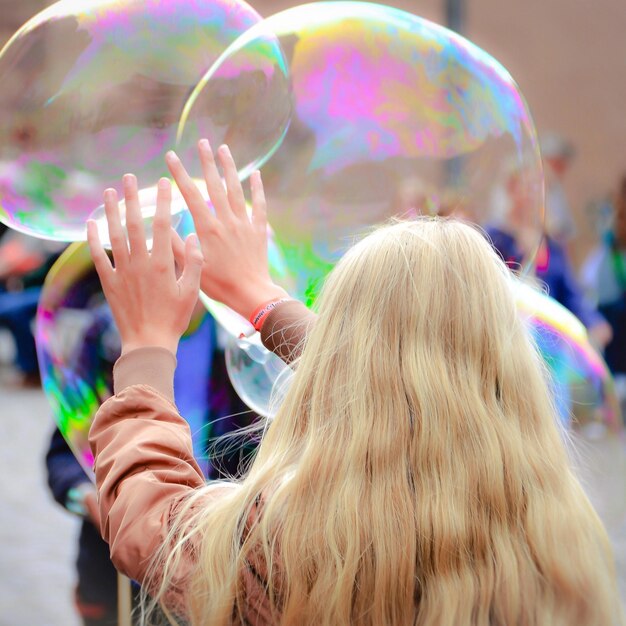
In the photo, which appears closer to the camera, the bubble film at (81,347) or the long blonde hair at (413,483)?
the long blonde hair at (413,483)

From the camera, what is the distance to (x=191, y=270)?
132 centimetres

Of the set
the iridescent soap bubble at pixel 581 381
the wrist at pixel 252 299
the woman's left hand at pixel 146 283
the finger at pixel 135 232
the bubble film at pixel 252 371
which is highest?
the finger at pixel 135 232

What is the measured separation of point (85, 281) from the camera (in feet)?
7.02

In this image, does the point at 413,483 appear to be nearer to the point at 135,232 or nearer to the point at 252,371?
the point at 135,232

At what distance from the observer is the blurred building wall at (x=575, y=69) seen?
11.7 m

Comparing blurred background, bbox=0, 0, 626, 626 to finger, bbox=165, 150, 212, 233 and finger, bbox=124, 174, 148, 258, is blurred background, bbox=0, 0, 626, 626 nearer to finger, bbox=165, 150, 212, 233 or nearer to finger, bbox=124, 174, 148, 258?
finger, bbox=165, 150, 212, 233

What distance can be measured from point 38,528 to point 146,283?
13.4 ft

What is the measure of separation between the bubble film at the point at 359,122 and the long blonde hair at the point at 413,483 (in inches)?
26.0

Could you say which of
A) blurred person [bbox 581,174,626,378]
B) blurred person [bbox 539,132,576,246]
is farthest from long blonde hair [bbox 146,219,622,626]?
blurred person [bbox 539,132,576,246]

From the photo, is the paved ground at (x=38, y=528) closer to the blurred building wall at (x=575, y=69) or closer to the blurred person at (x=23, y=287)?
the blurred person at (x=23, y=287)

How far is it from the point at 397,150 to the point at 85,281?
2.38 ft

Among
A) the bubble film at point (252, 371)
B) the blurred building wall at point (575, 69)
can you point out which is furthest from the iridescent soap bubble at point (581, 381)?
the blurred building wall at point (575, 69)

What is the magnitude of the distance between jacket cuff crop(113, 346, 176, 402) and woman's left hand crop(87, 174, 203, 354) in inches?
0.5

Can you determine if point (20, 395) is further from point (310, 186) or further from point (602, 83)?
point (602, 83)
